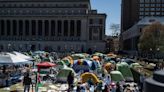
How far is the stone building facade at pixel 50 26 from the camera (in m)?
148

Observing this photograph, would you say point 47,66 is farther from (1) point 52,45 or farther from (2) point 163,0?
(2) point 163,0

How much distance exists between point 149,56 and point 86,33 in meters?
59.3

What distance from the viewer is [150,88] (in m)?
2.50

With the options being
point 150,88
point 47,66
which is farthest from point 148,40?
point 150,88

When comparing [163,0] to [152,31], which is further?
[163,0]

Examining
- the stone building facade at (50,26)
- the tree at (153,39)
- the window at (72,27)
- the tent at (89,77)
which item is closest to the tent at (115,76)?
the tent at (89,77)

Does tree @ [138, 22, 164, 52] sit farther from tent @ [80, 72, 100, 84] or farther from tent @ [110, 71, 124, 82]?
tent @ [80, 72, 100, 84]

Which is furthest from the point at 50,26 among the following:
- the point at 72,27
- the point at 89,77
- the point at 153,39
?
the point at 89,77

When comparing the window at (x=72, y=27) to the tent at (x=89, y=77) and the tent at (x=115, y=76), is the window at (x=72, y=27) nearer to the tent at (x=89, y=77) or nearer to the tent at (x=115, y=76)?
the tent at (x=115, y=76)

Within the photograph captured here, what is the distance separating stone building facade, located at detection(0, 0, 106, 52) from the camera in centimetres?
14850

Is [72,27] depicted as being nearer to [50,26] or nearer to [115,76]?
[50,26]

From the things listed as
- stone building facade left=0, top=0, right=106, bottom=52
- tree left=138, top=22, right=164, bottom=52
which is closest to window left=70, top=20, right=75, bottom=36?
stone building facade left=0, top=0, right=106, bottom=52

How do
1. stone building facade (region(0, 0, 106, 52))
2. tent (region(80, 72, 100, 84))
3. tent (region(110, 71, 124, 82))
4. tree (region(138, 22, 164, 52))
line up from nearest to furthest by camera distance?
tent (region(80, 72, 100, 84)) → tent (region(110, 71, 124, 82)) → tree (region(138, 22, 164, 52)) → stone building facade (region(0, 0, 106, 52))

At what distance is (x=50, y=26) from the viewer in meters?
153
